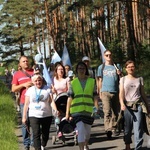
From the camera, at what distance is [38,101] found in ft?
28.1

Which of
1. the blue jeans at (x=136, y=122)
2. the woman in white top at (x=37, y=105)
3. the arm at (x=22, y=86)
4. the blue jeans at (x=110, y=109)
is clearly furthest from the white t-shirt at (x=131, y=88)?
the blue jeans at (x=110, y=109)

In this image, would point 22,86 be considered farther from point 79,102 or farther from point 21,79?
point 79,102

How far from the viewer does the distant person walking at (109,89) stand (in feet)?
34.2

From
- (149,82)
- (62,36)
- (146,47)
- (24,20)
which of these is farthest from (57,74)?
(24,20)

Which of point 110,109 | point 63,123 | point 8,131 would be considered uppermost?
point 110,109

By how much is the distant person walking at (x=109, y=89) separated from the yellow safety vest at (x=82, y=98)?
1808mm

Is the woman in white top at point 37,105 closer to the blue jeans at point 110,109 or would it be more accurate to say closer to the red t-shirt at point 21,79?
the red t-shirt at point 21,79

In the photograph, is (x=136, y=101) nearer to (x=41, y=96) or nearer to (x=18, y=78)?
(x=41, y=96)

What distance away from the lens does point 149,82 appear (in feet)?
80.9

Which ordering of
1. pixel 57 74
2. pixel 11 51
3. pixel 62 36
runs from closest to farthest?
pixel 57 74, pixel 62 36, pixel 11 51

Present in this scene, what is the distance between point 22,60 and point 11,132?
3105mm

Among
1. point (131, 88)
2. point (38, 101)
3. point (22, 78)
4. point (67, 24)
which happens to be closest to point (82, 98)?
point (38, 101)

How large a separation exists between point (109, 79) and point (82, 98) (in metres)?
2.01

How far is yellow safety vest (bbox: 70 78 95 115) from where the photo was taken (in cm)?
855
